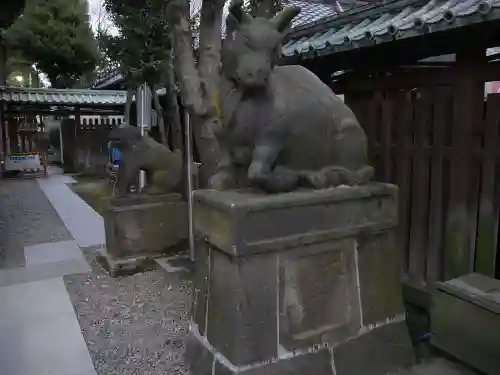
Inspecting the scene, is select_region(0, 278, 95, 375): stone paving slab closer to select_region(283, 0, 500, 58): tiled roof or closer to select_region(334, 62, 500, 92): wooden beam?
select_region(283, 0, 500, 58): tiled roof

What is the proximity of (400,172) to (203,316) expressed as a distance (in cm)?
221

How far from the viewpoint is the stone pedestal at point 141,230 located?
582 centimetres

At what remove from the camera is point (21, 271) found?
5859 mm

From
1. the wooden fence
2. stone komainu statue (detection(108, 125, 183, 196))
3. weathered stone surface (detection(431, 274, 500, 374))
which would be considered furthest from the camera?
stone komainu statue (detection(108, 125, 183, 196))

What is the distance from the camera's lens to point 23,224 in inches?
337

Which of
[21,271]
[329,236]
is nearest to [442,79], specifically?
[329,236]

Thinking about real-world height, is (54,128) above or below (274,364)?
above

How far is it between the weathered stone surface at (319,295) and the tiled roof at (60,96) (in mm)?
14566

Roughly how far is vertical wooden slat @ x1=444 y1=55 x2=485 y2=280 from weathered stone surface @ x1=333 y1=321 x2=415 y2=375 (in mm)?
840

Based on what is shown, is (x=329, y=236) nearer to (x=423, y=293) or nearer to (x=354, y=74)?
(x=423, y=293)

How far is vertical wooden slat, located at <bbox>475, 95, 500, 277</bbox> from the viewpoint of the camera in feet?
11.1

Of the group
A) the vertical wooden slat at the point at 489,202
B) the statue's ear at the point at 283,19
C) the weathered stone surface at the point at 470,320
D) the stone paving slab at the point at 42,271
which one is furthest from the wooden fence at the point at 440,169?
the stone paving slab at the point at 42,271

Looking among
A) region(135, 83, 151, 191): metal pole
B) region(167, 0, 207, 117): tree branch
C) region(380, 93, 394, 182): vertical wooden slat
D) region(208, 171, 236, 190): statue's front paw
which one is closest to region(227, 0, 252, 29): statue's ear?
region(208, 171, 236, 190): statue's front paw

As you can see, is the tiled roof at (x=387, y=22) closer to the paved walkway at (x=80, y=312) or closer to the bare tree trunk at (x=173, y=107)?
the paved walkway at (x=80, y=312)
